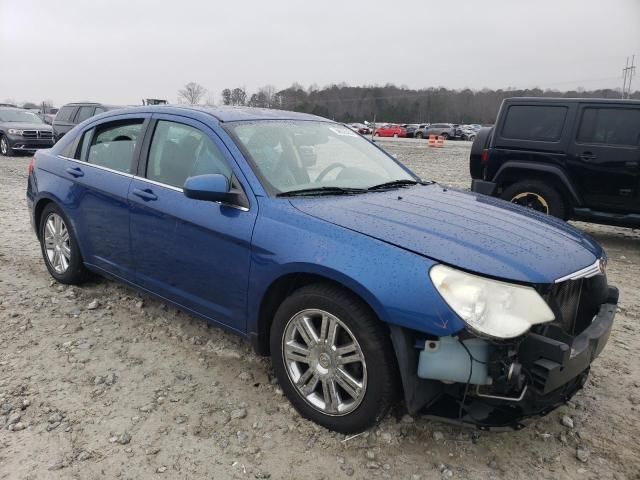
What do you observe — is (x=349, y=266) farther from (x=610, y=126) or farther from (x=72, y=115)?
(x=72, y=115)

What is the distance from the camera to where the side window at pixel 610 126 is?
256 inches

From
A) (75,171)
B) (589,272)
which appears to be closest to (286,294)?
(589,272)

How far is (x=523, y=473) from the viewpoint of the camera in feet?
8.12

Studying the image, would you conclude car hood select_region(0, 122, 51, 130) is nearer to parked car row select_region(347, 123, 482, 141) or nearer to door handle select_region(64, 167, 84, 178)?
door handle select_region(64, 167, 84, 178)

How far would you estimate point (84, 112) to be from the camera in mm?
15664

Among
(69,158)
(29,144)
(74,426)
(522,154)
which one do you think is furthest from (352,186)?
(29,144)

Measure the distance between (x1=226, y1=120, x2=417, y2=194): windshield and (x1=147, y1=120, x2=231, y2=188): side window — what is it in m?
0.19

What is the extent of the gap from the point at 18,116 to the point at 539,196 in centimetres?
1773

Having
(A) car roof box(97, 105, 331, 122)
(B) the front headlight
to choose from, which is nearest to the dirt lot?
(B) the front headlight

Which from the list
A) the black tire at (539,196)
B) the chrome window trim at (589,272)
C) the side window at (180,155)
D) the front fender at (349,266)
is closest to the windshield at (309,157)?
the side window at (180,155)

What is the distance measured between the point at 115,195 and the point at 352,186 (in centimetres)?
177

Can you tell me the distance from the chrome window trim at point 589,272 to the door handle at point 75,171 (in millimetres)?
3646

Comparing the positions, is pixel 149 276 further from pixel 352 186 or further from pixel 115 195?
pixel 352 186

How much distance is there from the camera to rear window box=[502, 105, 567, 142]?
7.05 meters
